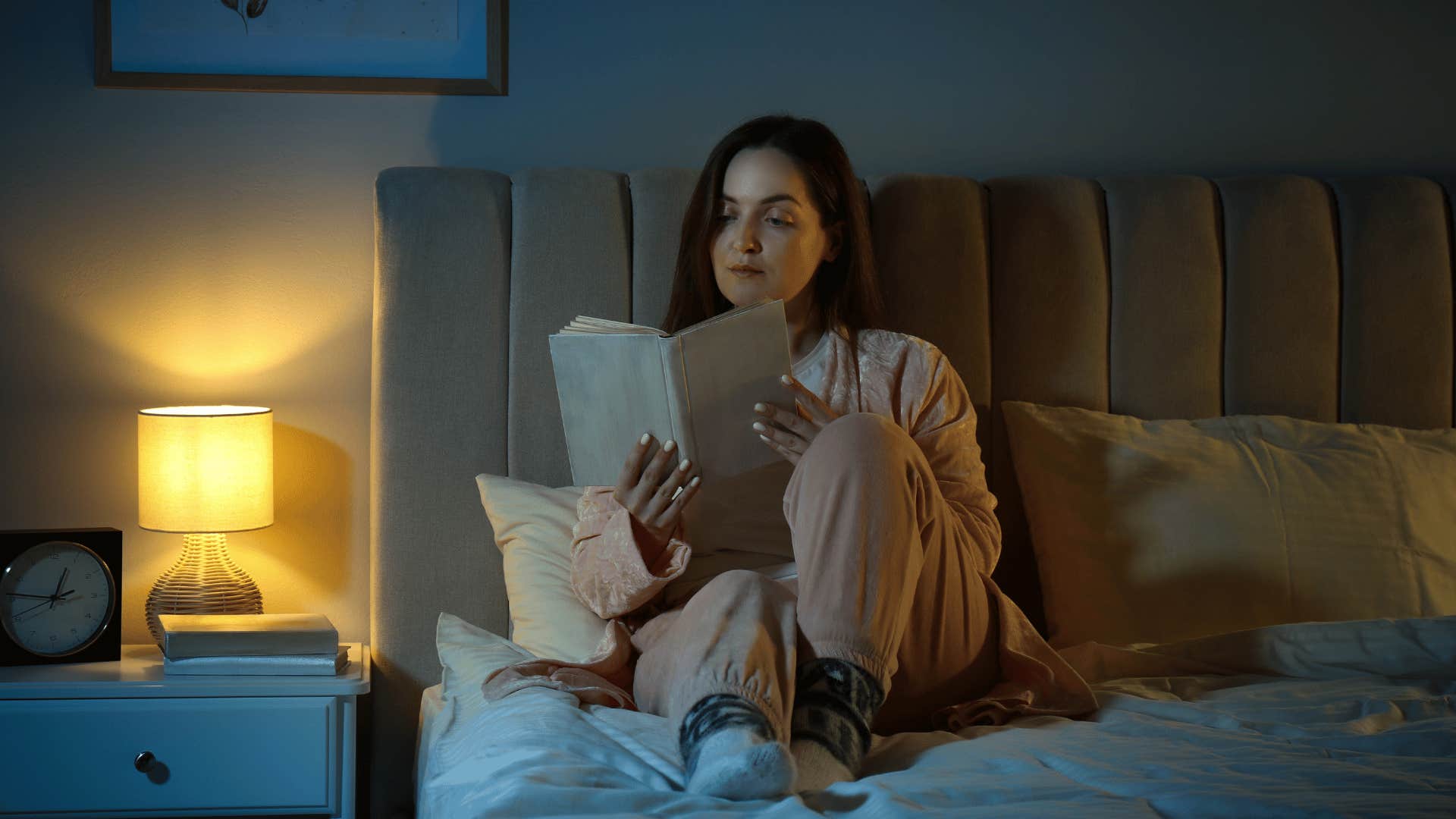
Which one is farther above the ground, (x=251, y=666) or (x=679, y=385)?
(x=679, y=385)

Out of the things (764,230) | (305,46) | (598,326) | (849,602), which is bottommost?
(849,602)

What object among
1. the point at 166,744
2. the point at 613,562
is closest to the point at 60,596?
the point at 166,744

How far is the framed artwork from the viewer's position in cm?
205

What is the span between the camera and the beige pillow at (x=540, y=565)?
5.42 ft

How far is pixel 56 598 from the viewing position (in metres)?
1.83

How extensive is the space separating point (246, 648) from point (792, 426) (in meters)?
0.89

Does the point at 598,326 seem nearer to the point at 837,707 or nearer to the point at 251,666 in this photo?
the point at 837,707

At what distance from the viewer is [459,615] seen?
189 cm

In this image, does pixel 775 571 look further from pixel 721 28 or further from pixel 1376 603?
pixel 721 28

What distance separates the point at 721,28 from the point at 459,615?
1150 millimetres

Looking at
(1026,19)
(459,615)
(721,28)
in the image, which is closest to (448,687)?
(459,615)

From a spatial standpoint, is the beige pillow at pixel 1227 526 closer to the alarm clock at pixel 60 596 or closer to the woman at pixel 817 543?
the woman at pixel 817 543

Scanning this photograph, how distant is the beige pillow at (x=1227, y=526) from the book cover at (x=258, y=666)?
111 centimetres

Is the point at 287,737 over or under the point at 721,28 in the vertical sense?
under
